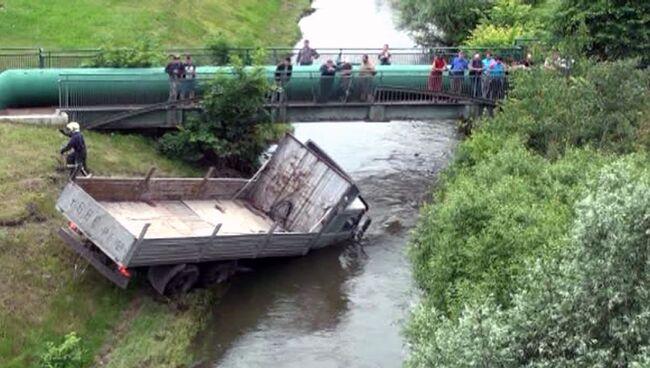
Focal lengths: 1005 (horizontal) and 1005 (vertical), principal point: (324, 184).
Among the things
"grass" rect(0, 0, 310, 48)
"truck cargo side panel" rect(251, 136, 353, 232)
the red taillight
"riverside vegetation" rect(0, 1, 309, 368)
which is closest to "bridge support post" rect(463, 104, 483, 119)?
"truck cargo side panel" rect(251, 136, 353, 232)

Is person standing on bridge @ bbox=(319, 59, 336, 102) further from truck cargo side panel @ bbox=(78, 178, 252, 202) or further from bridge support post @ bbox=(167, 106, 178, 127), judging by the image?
truck cargo side panel @ bbox=(78, 178, 252, 202)

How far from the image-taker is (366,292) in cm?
2611

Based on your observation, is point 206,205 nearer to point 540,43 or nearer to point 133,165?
point 133,165

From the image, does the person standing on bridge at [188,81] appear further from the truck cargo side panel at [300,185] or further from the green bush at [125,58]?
the truck cargo side panel at [300,185]

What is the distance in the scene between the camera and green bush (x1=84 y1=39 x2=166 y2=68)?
1249 inches

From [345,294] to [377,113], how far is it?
8.68 meters

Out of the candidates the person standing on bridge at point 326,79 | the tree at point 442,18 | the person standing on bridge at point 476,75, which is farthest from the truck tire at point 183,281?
the tree at point 442,18

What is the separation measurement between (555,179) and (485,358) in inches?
321

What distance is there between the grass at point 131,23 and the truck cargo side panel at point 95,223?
11.0m

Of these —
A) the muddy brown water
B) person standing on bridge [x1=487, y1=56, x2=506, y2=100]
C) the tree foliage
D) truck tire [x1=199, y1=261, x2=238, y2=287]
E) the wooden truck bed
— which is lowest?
the muddy brown water

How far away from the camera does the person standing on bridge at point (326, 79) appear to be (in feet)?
105

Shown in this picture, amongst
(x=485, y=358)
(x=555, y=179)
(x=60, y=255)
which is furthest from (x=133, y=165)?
(x=485, y=358)

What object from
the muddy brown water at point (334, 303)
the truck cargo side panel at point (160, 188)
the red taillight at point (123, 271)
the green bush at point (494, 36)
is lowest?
the muddy brown water at point (334, 303)

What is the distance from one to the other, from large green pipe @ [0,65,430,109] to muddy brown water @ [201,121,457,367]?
4421mm
